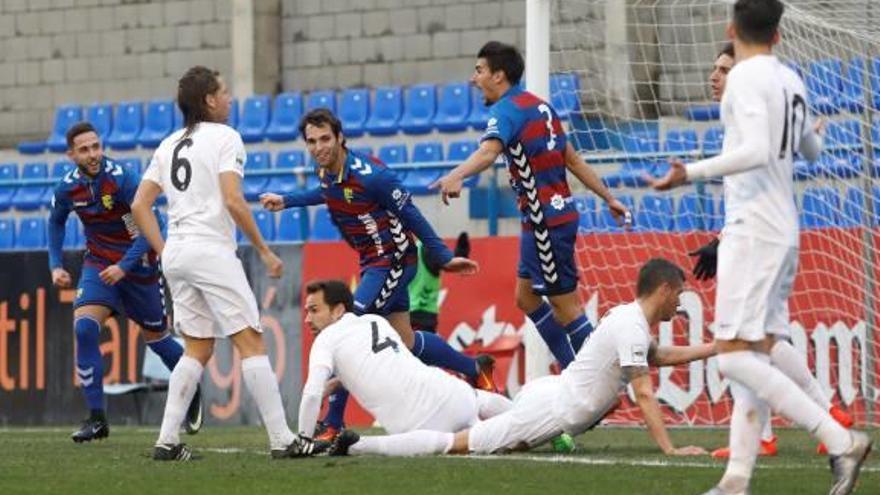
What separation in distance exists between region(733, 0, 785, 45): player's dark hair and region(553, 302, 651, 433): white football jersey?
8.73 ft

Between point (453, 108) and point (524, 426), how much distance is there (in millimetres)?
12283

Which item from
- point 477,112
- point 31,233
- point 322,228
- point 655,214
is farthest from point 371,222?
point 31,233

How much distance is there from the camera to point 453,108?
21891 millimetres

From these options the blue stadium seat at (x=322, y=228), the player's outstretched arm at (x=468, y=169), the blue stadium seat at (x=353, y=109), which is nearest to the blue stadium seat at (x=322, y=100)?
the blue stadium seat at (x=353, y=109)

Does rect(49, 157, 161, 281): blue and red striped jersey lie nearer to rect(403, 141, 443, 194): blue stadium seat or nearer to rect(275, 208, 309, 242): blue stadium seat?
rect(403, 141, 443, 194): blue stadium seat

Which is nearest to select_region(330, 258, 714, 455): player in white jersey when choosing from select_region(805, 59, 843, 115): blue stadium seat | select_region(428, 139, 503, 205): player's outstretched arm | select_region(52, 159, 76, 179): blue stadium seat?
select_region(428, 139, 503, 205): player's outstretched arm

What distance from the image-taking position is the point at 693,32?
743 inches

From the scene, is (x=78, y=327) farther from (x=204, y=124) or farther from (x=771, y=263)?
(x=771, y=263)

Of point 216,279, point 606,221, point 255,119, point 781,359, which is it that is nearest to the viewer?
point 781,359

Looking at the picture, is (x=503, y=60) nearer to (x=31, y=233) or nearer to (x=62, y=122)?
(x=31, y=233)

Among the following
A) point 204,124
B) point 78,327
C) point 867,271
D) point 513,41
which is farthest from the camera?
point 513,41

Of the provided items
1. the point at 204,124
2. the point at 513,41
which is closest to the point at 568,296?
the point at 204,124

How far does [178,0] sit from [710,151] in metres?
12.0

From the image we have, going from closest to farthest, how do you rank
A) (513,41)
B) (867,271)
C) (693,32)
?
(867,271) → (693,32) → (513,41)
